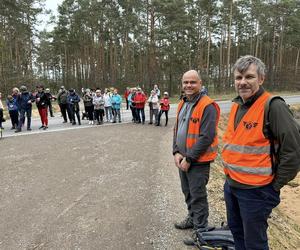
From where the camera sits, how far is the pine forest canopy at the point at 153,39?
3278 centimetres

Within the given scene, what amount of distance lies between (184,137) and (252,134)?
1332mm

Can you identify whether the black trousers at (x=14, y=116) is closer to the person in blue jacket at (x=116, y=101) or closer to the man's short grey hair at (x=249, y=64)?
the person in blue jacket at (x=116, y=101)

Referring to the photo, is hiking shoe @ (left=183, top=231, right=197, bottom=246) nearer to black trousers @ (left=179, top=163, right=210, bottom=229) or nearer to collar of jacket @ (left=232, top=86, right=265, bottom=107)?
black trousers @ (left=179, top=163, right=210, bottom=229)

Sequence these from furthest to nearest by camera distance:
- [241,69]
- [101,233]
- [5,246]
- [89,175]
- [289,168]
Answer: [89,175]
[101,233]
[5,246]
[241,69]
[289,168]

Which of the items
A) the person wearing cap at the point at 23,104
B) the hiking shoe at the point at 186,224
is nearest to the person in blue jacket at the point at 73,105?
the person wearing cap at the point at 23,104

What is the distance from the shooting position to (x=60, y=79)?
5309cm

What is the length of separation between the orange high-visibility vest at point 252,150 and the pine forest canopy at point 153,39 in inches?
1039

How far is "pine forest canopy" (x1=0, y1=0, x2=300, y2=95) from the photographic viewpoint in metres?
Answer: 32.8

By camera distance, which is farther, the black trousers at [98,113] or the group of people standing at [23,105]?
the black trousers at [98,113]

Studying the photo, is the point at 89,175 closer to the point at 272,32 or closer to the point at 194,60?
the point at 194,60

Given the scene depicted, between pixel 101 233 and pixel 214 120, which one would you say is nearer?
pixel 214 120

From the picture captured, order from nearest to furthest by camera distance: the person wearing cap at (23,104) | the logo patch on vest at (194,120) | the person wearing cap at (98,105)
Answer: the logo patch on vest at (194,120) < the person wearing cap at (23,104) < the person wearing cap at (98,105)

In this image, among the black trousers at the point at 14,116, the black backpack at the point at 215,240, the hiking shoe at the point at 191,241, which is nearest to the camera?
the black backpack at the point at 215,240

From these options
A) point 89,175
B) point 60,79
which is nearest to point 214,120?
point 89,175
